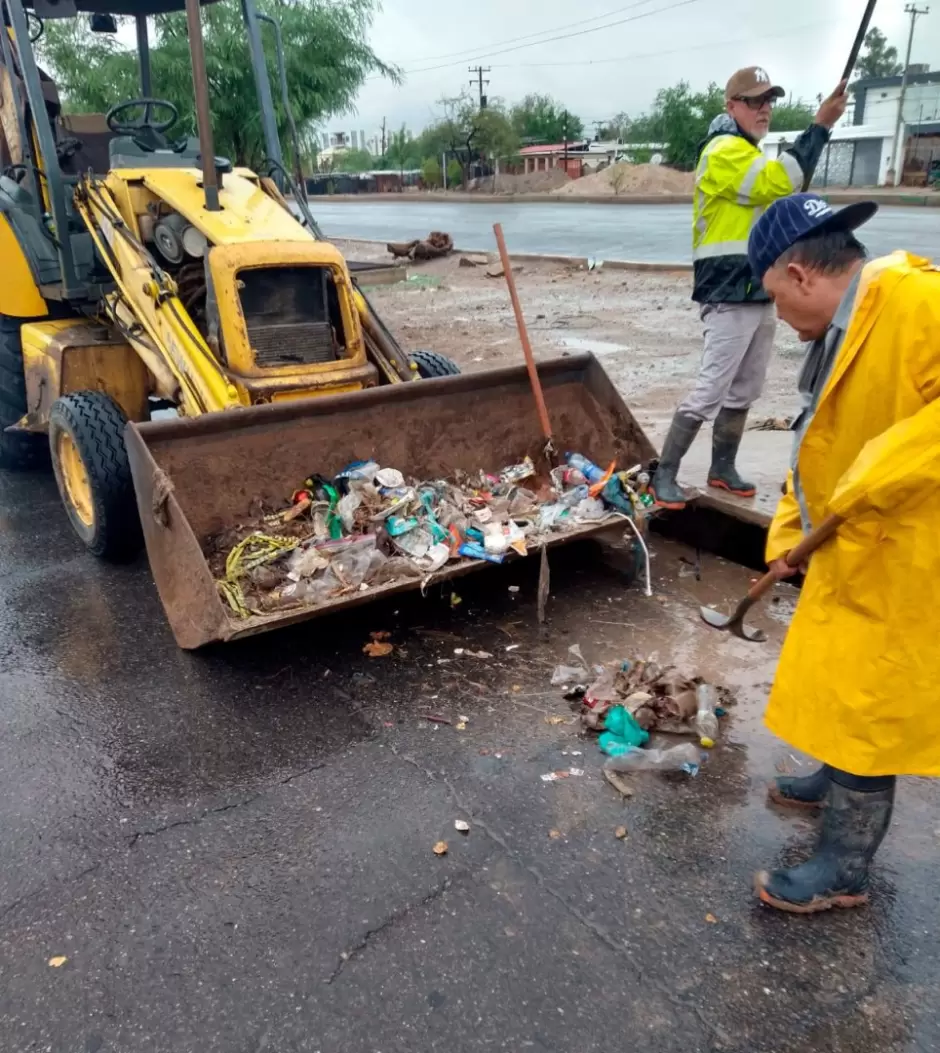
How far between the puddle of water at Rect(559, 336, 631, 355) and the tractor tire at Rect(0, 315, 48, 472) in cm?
491

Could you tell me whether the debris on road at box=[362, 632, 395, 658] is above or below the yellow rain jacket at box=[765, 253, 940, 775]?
below

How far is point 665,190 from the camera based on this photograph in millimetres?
42562

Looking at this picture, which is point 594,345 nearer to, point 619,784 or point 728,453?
point 728,453

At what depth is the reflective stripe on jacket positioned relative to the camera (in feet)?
13.9

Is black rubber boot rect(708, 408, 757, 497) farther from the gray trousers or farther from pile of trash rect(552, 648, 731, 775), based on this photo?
pile of trash rect(552, 648, 731, 775)

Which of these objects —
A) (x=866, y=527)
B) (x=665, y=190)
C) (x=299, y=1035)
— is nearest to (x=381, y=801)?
(x=299, y=1035)

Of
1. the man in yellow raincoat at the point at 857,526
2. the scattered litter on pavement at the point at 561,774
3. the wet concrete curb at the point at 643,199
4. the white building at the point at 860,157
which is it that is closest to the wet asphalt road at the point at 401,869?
the scattered litter on pavement at the point at 561,774

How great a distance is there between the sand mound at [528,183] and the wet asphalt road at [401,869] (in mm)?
50637

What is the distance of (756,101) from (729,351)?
1162 millimetres

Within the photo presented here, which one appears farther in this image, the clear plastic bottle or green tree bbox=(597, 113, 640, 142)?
green tree bbox=(597, 113, 640, 142)

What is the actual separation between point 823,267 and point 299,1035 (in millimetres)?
2217

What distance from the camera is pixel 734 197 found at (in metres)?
4.39

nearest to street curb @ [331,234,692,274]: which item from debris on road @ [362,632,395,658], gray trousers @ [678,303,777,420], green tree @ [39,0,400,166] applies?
green tree @ [39,0,400,166]

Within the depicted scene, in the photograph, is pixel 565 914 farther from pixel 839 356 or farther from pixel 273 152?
pixel 273 152
